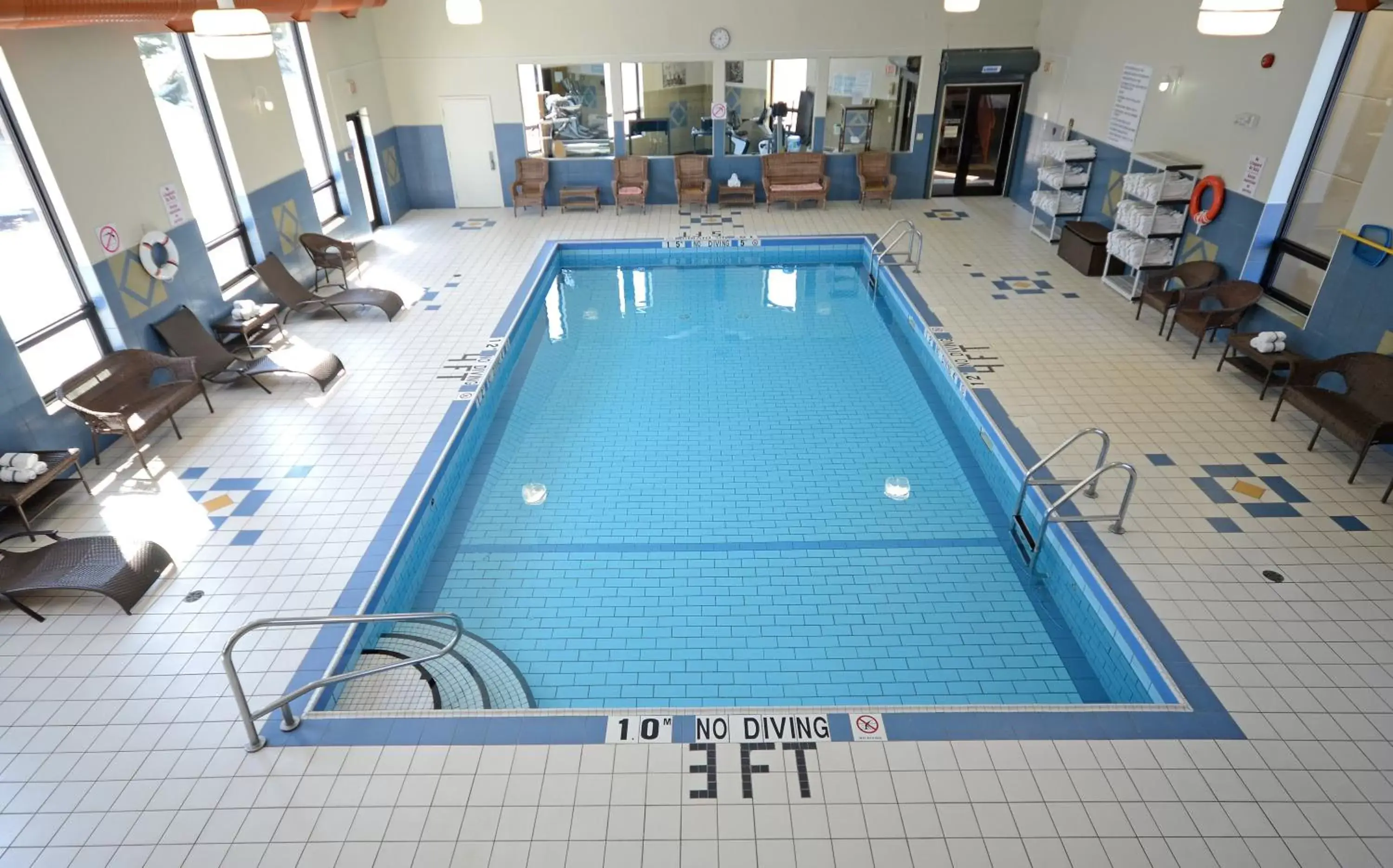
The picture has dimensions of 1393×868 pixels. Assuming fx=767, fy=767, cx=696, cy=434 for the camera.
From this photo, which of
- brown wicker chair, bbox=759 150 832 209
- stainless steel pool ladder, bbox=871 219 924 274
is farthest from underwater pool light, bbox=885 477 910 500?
brown wicker chair, bbox=759 150 832 209

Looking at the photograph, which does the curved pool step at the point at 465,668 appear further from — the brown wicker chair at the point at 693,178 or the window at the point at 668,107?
the window at the point at 668,107

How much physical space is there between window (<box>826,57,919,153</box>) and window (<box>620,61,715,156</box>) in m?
1.94

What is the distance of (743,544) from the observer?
208 inches

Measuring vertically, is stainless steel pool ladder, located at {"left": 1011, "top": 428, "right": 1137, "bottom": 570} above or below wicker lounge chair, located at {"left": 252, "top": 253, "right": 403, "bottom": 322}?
below

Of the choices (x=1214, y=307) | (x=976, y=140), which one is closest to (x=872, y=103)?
(x=976, y=140)

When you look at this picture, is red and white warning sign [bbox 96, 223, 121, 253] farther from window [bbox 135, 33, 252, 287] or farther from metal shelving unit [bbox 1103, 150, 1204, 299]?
metal shelving unit [bbox 1103, 150, 1204, 299]

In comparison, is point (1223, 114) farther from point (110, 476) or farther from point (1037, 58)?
point (110, 476)

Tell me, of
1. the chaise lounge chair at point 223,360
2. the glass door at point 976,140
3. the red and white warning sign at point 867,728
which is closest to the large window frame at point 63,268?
the chaise lounge chair at point 223,360

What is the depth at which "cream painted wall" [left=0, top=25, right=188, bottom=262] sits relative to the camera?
5.54 m

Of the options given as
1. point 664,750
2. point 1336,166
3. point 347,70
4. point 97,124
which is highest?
point 347,70

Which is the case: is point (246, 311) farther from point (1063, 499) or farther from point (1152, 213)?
point (1152, 213)

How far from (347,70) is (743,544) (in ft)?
29.9

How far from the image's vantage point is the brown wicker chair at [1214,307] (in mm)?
6867

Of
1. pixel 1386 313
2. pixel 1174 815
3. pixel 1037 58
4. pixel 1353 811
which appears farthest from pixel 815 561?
pixel 1037 58
